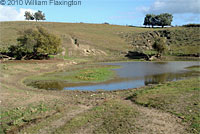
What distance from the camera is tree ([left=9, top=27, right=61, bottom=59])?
39.1 m

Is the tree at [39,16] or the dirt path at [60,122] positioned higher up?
the tree at [39,16]

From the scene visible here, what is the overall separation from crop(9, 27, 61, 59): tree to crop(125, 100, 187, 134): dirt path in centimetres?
3258

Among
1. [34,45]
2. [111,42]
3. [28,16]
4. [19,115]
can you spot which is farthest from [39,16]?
[19,115]

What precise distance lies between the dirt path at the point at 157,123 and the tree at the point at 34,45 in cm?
3258

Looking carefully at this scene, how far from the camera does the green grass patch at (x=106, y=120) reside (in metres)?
9.37

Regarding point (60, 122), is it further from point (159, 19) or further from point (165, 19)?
point (159, 19)

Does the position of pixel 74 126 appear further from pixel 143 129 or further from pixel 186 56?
pixel 186 56

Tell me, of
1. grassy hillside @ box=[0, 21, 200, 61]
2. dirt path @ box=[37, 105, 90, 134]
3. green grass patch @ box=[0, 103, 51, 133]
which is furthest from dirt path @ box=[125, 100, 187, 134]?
grassy hillside @ box=[0, 21, 200, 61]

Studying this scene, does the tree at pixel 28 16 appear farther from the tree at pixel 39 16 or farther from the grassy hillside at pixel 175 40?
the grassy hillside at pixel 175 40

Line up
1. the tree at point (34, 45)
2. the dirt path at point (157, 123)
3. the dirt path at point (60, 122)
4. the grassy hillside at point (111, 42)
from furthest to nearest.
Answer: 1. the grassy hillside at point (111, 42)
2. the tree at point (34, 45)
3. the dirt path at point (60, 122)
4. the dirt path at point (157, 123)

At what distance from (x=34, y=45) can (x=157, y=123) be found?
3544cm

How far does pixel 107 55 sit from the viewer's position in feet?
193

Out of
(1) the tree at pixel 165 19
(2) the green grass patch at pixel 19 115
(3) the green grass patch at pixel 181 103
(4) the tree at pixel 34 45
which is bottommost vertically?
(2) the green grass patch at pixel 19 115

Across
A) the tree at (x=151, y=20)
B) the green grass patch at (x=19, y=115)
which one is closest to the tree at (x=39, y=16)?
the tree at (x=151, y=20)
